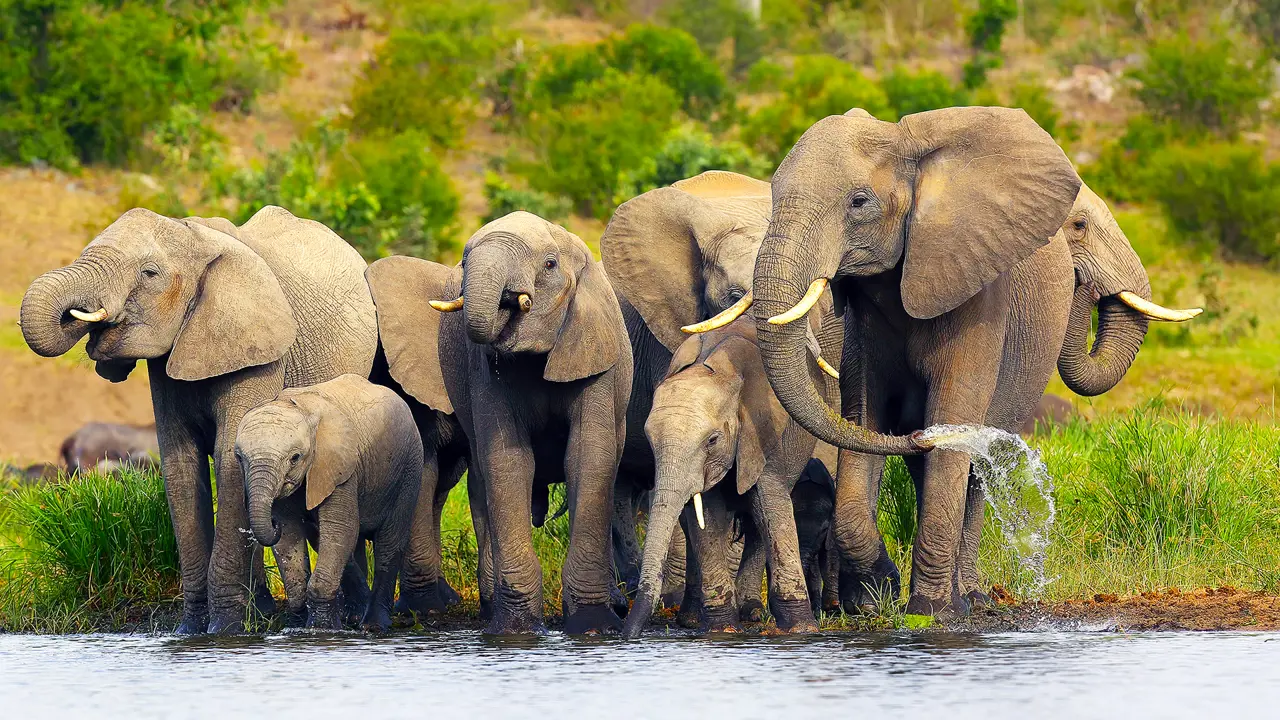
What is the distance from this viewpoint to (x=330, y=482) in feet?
27.2

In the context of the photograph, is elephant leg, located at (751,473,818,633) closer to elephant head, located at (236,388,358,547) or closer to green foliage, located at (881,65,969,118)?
elephant head, located at (236,388,358,547)

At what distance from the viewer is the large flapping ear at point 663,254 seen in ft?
28.7

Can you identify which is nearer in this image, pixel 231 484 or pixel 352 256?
pixel 231 484

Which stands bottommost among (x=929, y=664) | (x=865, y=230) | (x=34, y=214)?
→ (x=929, y=664)

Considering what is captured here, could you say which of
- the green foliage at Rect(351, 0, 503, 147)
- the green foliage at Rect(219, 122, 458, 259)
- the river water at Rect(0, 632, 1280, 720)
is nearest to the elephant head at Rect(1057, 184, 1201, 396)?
the river water at Rect(0, 632, 1280, 720)

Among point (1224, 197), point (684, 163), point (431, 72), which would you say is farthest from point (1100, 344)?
point (431, 72)

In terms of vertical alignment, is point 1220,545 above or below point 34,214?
below

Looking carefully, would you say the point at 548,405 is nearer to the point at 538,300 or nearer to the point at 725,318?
the point at 538,300

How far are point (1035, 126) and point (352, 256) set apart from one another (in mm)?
3842

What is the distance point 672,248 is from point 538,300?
108cm

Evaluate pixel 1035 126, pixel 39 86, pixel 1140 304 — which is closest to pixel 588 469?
pixel 1035 126

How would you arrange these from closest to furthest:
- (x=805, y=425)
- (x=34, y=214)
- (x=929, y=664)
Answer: (x=929, y=664) → (x=805, y=425) → (x=34, y=214)

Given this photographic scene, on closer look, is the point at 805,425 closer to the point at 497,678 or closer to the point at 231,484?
the point at 497,678

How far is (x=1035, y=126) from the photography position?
773 cm
